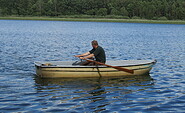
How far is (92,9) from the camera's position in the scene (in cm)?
15425

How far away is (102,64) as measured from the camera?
16.7 metres

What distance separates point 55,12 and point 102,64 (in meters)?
134

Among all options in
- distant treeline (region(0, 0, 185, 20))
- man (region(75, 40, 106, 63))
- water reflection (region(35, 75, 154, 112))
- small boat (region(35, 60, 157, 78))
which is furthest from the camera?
distant treeline (region(0, 0, 185, 20))

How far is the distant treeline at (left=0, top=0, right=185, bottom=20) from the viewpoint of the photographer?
14393 cm

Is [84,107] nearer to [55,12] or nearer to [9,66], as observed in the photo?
[9,66]

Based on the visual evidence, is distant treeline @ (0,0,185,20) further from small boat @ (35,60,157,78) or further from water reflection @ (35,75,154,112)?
water reflection @ (35,75,154,112)

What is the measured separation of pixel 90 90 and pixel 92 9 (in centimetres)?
14196

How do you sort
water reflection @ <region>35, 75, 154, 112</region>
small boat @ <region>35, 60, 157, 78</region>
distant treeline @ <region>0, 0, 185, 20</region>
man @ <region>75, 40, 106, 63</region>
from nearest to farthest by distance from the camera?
water reflection @ <region>35, 75, 154, 112</region> → small boat @ <region>35, 60, 157, 78</region> → man @ <region>75, 40, 106, 63</region> → distant treeline @ <region>0, 0, 185, 20</region>

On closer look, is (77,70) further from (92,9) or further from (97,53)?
(92,9)

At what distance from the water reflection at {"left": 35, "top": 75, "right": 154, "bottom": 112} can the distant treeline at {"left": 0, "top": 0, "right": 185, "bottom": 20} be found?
398 feet

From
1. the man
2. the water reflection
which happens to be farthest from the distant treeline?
the water reflection

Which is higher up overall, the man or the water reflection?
the man

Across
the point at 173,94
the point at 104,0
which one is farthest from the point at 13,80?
the point at 104,0

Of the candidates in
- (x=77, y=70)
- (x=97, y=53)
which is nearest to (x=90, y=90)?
(x=77, y=70)
